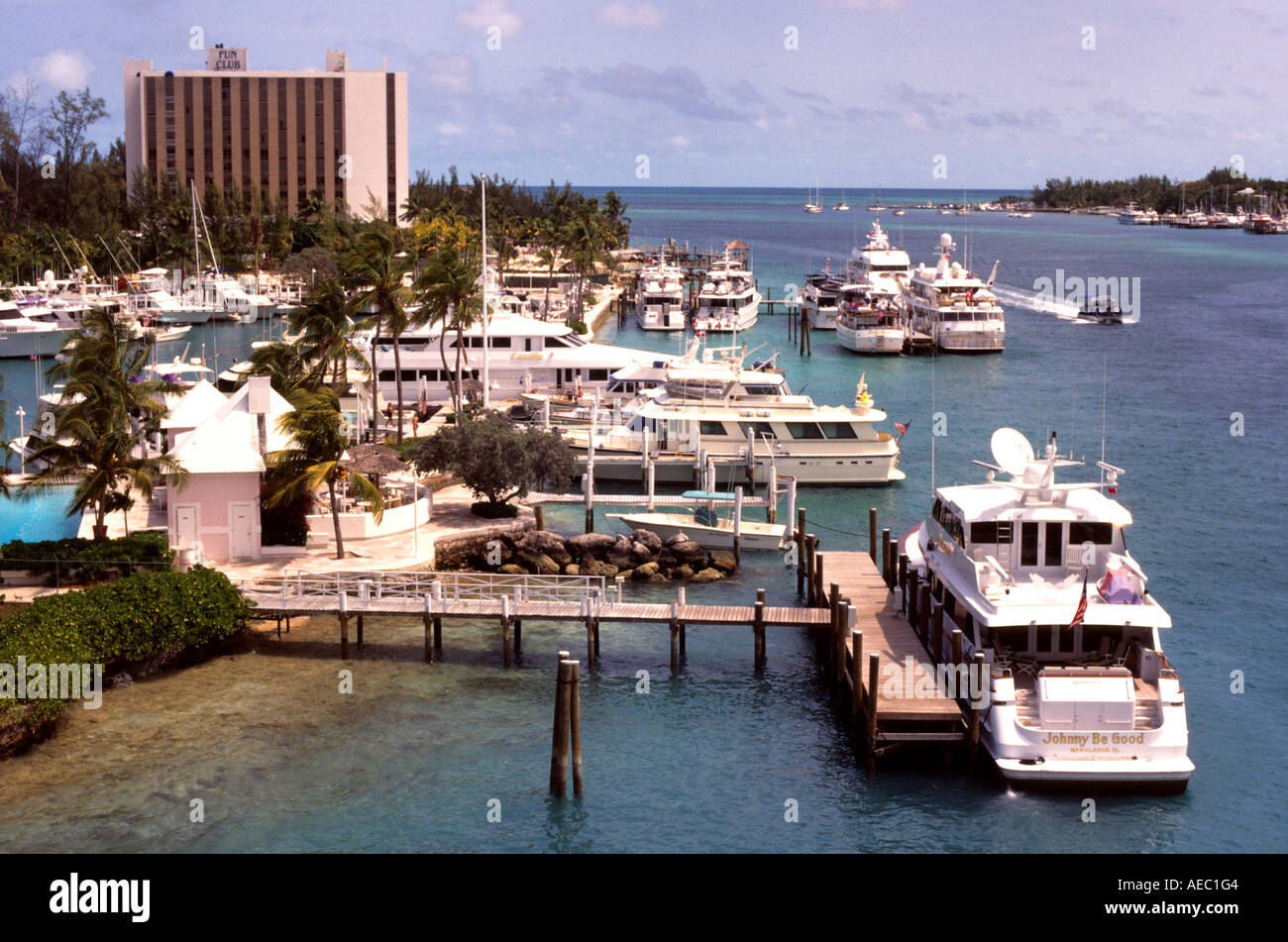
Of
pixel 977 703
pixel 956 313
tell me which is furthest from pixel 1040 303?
pixel 977 703

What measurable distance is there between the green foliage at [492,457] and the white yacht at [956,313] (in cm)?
5721

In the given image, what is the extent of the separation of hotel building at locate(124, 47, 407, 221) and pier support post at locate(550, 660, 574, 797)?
13011cm

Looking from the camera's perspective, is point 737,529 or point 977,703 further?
point 737,529

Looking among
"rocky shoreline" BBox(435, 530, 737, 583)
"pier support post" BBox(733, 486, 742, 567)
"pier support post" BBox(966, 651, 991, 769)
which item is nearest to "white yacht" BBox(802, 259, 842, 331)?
"pier support post" BBox(733, 486, 742, 567)

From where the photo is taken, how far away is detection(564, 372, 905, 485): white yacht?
186 feet

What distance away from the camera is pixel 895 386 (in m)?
85.5

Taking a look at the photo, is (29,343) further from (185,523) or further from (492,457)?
(185,523)

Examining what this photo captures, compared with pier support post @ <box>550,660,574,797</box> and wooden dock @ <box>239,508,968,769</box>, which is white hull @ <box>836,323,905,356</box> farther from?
pier support post @ <box>550,660,574,797</box>

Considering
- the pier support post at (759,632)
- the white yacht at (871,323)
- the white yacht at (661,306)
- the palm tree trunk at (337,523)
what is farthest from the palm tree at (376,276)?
the white yacht at (661,306)

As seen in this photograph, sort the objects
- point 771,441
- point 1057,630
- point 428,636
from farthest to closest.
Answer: point 771,441 < point 428,636 < point 1057,630

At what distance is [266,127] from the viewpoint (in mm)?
155125

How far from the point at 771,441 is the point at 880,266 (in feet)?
219
